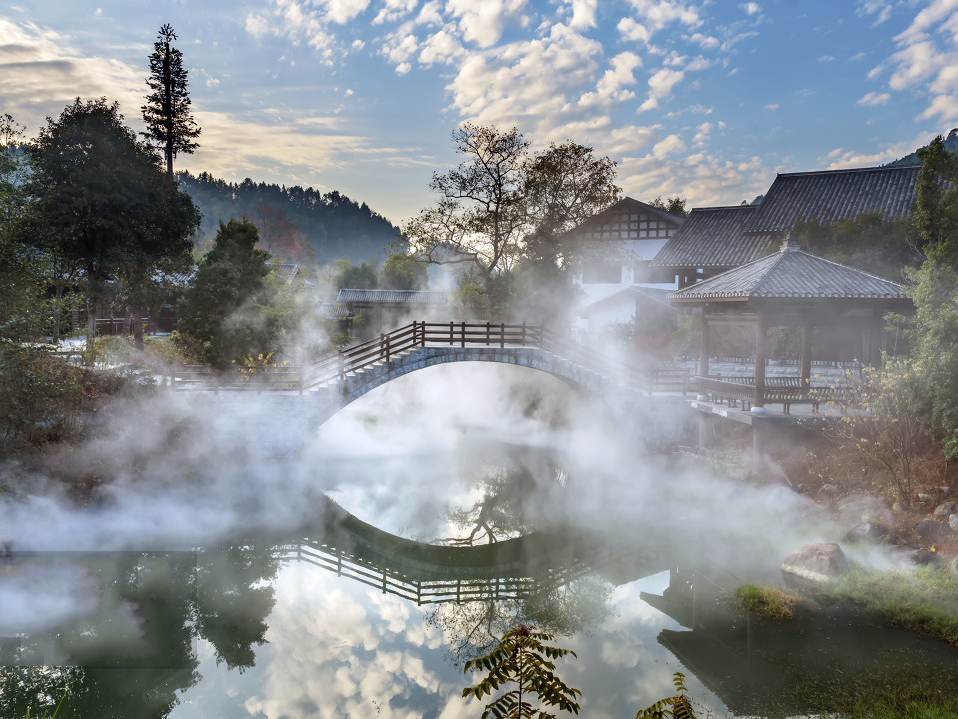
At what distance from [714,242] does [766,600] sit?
26.8m

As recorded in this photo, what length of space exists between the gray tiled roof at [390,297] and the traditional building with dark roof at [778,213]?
2171 centimetres

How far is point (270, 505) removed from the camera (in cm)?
1806

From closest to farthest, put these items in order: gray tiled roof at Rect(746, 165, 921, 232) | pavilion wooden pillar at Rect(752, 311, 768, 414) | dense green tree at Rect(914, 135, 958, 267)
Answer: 1. pavilion wooden pillar at Rect(752, 311, 768, 414)
2. dense green tree at Rect(914, 135, 958, 267)
3. gray tiled roof at Rect(746, 165, 921, 232)

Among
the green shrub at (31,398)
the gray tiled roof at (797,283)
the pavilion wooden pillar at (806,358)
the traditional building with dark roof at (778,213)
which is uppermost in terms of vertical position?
the traditional building with dark roof at (778,213)

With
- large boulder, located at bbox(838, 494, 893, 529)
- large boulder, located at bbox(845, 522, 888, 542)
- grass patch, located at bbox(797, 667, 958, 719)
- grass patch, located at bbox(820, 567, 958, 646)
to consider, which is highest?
large boulder, located at bbox(838, 494, 893, 529)

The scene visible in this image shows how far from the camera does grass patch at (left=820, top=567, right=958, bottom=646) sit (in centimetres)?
1062

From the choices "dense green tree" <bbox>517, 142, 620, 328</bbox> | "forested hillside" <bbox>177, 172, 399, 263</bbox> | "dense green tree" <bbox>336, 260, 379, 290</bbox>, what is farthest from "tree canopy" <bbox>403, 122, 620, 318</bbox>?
"forested hillside" <bbox>177, 172, 399, 263</bbox>

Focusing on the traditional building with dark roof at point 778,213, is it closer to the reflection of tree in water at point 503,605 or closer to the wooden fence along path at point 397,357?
the wooden fence along path at point 397,357

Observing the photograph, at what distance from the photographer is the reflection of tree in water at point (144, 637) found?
378 inches

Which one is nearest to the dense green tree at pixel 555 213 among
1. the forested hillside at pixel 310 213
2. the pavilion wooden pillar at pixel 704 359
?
the pavilion wooden pillar at pixel 704 359

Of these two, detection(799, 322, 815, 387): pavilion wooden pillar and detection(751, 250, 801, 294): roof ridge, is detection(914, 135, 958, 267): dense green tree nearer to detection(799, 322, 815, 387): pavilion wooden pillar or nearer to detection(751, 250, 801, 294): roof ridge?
detection(751, 250, 801, 294): roof ridge

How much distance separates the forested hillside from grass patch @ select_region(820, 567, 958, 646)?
9102 centimetres

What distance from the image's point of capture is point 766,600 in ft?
38.9

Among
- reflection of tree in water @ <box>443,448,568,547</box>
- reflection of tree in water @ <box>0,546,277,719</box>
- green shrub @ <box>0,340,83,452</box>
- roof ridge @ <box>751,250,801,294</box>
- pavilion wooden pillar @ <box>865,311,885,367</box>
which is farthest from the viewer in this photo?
reflection of tree in water @ <box>443,448,568,547</box>
